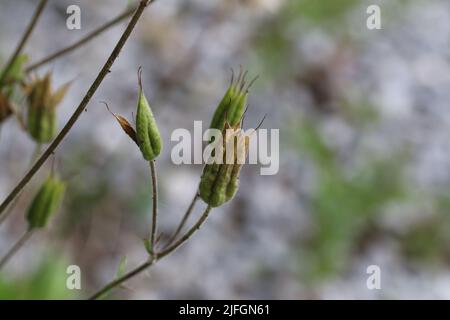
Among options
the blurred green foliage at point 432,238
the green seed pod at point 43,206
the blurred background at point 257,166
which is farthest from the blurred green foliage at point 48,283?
the blurred green foliage at point 432,238

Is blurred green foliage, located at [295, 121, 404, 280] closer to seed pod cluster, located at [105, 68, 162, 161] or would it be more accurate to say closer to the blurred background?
→ the blurred background

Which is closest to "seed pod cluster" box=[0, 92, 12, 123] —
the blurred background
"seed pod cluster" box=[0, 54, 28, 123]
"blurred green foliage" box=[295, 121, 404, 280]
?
"seed pod cluster" box=[0, 54, 28, 123]

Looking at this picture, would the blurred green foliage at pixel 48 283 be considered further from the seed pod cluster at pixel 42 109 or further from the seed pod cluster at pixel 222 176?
the seed pod cluster at pixel 222 176

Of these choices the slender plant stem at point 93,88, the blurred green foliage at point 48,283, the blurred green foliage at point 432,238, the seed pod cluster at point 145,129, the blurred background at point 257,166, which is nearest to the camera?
the slender plant stem at point 93,88

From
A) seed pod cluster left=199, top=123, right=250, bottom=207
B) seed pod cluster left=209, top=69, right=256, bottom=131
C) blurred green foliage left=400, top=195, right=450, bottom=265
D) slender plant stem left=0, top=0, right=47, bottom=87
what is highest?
blurred green foliage left=400, top=195, right=450, bottom=265

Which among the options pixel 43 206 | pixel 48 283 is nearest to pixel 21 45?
pixel 43 206

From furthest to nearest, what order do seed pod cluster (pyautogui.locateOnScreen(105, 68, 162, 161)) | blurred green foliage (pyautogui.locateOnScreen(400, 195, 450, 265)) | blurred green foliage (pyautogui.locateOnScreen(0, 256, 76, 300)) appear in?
blurred green foliage (pyautogui.locateOnScreen(400, 195, 450, 265)) → blurred green foliage (pyautogui.locateOnScreen(0, 256, 76, 300)) → seed pod cluster (pyautogui.locateOnScreen(105, 68, 162, 161))
